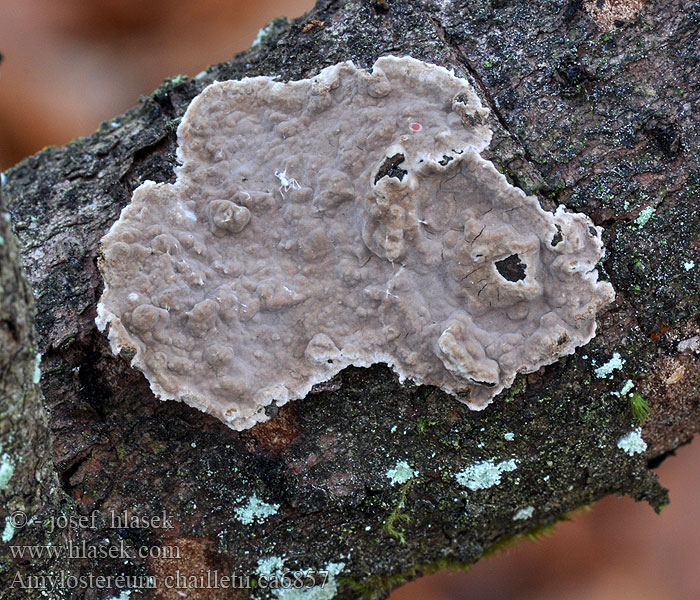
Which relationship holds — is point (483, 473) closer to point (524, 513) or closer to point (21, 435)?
point (524, 513)

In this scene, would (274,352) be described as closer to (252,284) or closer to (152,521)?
(252,284)

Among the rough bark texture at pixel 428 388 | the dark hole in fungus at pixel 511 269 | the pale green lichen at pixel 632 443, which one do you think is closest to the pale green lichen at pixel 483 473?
the rough bark texture at pixel 428 388

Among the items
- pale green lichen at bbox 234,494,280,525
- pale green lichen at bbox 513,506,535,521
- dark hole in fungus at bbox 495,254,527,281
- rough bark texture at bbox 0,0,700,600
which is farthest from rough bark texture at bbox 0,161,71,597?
pale green lichen at bbox 513,506,535,521

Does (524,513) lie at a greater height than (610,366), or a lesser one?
lesser

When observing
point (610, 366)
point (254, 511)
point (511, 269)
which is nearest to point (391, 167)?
point (511, 269)

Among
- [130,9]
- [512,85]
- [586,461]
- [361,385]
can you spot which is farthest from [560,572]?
[130,9]

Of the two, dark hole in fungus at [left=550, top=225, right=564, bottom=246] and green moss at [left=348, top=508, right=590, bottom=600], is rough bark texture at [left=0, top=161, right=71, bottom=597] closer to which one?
green moss at [left=348, top=508, right=590, bottom=600]
